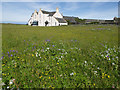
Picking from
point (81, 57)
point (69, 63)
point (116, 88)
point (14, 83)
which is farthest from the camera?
point (81, 57)

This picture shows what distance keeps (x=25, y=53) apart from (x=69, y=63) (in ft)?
8.50

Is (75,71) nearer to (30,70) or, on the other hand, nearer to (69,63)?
(69,63)

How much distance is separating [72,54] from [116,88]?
2.39m

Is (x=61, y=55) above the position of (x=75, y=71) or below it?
above

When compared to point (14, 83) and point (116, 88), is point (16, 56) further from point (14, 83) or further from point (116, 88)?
point (116, 88)

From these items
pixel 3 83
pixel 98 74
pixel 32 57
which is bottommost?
pixel 3 83

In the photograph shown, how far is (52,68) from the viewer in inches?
161

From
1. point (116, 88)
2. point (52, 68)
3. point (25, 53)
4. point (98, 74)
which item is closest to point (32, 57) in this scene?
point (25, 53)

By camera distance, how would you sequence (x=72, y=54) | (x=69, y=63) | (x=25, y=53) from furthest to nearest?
1. (x=25, y=53)
2. (x=72, y=54)
3. (x=69, y=63)

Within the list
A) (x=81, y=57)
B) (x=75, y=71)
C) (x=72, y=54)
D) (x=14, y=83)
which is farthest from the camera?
(x=72, y=54)

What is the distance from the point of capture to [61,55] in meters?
4.96

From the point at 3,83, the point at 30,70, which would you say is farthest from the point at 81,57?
the point at 3,83

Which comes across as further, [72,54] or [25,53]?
[25,53]

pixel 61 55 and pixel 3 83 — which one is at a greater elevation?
pixel 61 55
